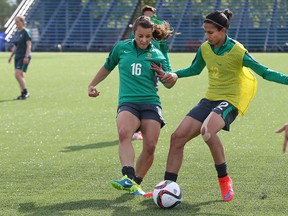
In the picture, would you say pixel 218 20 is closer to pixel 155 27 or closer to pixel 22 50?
pixel 155 27

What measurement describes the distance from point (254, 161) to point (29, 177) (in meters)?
2.73

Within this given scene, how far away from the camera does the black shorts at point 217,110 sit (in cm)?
672

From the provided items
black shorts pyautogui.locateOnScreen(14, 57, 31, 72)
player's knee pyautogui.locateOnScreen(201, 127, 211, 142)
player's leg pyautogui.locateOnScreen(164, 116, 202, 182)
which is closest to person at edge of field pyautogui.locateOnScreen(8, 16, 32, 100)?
black shorts pyautogui.locateOnScreen(14, 57, 31, 72)

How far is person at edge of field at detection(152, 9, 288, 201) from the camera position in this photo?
6.70 metres

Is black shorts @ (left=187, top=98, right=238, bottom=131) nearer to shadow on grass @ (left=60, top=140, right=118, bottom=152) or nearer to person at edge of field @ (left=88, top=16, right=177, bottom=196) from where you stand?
person at edge of field @ (left=88, top=16, right=177, bottom=196)

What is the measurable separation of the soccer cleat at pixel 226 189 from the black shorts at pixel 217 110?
482mm

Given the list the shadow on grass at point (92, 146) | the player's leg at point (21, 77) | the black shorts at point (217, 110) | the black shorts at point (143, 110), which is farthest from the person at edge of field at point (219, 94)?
the player's leg at point (21, 77)

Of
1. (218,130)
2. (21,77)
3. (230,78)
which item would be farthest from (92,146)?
(21,77)

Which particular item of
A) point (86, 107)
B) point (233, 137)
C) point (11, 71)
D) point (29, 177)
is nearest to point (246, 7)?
point (11, 71)

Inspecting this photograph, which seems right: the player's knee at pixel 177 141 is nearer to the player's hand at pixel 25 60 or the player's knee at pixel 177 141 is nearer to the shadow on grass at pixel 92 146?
the shadow on grass at pixel 92 146

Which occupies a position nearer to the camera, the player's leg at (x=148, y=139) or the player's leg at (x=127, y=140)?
the player's leg at (x=127, y=140)

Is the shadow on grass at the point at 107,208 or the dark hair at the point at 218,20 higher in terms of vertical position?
the dark hair at the point at 218,20

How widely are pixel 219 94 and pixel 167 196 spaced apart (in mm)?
1201

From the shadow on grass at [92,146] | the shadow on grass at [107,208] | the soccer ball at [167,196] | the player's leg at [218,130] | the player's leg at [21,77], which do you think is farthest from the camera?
the player's leg at [21,77]
